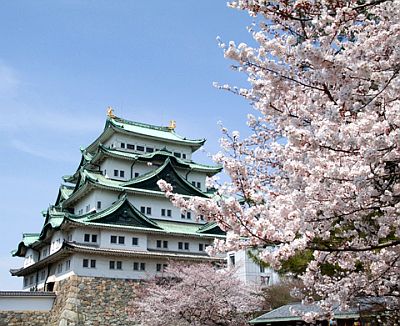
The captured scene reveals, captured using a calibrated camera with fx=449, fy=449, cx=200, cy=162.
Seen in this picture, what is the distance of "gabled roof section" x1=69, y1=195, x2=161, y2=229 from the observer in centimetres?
2734

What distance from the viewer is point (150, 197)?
3161 centimetres

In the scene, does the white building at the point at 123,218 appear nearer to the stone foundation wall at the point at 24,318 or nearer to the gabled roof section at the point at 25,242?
the gabled roof section at the point at 25,242

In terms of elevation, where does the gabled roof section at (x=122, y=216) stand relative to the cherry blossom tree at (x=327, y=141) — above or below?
above

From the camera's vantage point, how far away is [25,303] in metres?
26.0

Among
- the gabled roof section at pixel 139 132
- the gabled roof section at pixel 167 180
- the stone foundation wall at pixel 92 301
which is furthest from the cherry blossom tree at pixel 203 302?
the gabled roof section at pixel 139 132

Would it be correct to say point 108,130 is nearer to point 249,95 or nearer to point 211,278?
point 211,278

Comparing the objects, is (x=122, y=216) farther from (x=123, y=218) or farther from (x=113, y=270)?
(x=113, y=270)

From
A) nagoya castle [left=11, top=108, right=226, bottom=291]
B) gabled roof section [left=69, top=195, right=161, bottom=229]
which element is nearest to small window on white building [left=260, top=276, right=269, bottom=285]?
nagoya castle [left=11, top=108, right=226, bottom=291]

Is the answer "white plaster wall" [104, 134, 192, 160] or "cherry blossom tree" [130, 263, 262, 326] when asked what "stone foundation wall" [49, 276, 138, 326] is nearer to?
"cherry blossom tree" [130, 263, 262, 326]

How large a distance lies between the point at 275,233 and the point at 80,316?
22.5 metres

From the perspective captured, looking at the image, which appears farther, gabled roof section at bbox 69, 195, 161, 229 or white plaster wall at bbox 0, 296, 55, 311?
gabled roof section at bbox 69, 195, 161, 229

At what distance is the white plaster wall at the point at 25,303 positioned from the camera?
25297mm

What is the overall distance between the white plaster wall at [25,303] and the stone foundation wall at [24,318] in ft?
0.77

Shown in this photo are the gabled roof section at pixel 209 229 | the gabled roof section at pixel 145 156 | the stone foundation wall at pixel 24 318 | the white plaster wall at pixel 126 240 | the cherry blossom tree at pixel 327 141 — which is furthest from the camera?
the gabled roof section at pixel 145 156
